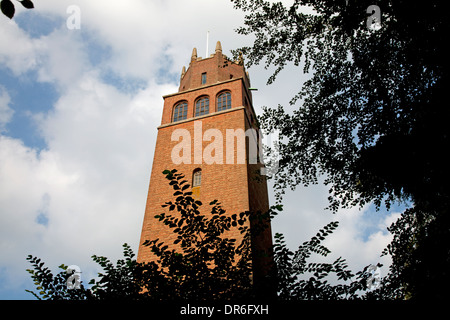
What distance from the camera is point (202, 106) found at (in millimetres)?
20688

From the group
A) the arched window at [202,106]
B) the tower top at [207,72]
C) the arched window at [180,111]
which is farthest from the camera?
the tower top at [207,72]

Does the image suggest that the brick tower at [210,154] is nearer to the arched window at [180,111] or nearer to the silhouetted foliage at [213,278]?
the arched window at [180,111]

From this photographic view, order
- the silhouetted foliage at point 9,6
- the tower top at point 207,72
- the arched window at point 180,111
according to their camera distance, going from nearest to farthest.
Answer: the silhouetted foliage at point 9,6 < the arched window at point 180,111 < the tower top at point 207,72

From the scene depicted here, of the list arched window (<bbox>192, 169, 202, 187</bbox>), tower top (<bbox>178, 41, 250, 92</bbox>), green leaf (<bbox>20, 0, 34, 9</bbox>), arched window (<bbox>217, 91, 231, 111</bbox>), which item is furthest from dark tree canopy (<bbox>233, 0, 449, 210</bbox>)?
tower top (<bbox>178, 41, 250, 92</bbox>)

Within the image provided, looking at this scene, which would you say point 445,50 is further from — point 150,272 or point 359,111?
point 150,272

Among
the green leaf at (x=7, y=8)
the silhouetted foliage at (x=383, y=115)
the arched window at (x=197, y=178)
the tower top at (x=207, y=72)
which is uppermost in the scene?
the tower top at (x=207, y=72)

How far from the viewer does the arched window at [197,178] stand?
15945 millimetres

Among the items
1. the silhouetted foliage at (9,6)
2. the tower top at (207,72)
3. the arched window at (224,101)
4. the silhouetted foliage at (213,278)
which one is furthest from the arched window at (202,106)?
the silhouetted foliage at (9,6)

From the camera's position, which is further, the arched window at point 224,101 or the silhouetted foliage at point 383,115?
the arched window at point 224,101

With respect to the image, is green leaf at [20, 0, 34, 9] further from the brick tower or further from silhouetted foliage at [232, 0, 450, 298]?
the brick tower

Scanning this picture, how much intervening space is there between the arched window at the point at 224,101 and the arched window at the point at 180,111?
2.37 metres

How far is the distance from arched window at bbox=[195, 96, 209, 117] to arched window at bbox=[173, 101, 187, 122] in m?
0.86
